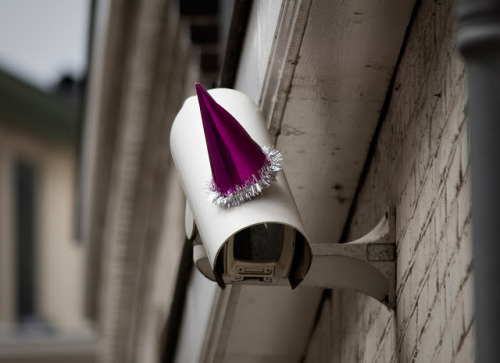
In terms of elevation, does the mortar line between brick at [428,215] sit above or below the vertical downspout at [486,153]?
below

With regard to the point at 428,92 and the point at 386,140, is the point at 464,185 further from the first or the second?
the point at 386,140

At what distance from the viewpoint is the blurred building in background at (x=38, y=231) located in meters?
8.31

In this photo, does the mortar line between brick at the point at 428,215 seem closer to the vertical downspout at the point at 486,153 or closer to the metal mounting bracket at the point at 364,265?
the metal mounting bracket at the point at 364,265

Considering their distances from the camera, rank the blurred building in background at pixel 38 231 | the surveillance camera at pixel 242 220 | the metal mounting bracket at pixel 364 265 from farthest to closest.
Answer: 1. the blurred building in background at pixel 38 231
2. the metal mounting bracket at pixel 364 265
3. the surveillance camera at pixel 242 220

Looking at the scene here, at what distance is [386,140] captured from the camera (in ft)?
5.59

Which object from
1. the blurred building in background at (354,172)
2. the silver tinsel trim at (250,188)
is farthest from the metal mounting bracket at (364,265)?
the silver tinsel trim at (250,188)

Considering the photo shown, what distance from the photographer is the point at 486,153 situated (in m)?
1.00

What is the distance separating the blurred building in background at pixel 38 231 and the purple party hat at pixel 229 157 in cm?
653

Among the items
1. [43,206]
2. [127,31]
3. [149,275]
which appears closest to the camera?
[127,31]

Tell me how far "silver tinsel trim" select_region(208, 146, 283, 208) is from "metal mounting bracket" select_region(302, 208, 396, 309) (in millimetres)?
239

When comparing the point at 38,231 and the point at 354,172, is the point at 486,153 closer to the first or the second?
the point at 354,172

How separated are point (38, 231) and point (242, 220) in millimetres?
8092

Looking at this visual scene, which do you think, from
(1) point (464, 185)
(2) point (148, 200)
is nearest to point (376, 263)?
(1) point (464, 185)

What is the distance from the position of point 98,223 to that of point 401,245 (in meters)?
4.22
